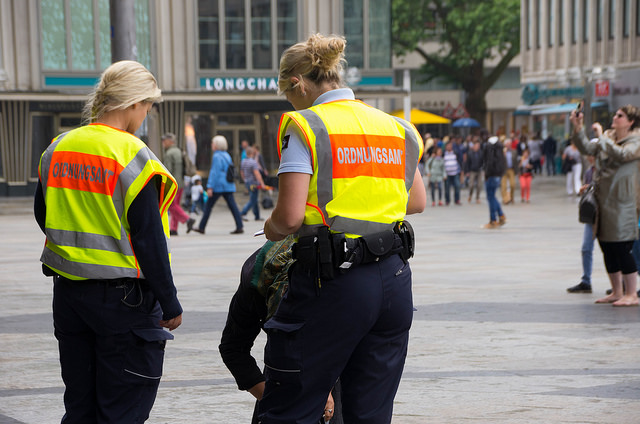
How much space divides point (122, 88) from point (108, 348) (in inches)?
36.3

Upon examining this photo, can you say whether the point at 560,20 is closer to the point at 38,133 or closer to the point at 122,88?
the point at 38,133

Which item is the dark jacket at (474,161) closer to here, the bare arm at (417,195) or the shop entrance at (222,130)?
the shop entrance at (222,130)

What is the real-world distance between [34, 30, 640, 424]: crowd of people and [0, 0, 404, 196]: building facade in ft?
90.4

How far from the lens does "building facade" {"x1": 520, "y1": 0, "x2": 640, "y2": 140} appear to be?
41281 mm

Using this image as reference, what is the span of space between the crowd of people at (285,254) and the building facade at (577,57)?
32564 mm

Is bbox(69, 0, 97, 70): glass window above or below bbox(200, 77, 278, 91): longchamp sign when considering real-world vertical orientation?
above

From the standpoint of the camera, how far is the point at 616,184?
9.41m

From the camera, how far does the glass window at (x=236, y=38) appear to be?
34906mm

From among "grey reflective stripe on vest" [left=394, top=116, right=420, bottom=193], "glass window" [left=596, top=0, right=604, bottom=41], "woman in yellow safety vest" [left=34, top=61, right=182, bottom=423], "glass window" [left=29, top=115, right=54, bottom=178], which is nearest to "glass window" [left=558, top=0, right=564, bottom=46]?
"glass window" [left=596, top=0, right=604, bottom=41]

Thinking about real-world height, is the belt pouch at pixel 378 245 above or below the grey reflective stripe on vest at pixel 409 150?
below

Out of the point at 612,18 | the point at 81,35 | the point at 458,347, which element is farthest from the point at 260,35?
the point at 458,347

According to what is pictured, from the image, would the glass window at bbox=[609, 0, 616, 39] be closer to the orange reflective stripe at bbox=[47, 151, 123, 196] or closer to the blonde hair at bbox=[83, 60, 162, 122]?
the blonde hair at bbox=[83, 60, 162, 122]

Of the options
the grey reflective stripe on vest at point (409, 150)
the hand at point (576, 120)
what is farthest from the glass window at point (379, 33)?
the grey reflective stripe on vest at point (409, 150)

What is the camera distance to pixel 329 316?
353 cm
